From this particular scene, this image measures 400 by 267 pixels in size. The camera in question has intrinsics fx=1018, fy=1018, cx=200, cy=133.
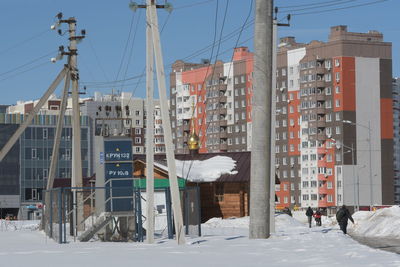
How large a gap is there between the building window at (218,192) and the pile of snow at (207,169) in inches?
30.2

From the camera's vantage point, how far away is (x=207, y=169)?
237ft

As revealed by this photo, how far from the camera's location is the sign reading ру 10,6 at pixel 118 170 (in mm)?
37906

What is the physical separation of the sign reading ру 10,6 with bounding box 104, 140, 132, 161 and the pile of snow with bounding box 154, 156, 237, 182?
3166 centimetres

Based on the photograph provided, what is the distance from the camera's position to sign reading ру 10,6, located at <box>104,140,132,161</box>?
38.1 meters

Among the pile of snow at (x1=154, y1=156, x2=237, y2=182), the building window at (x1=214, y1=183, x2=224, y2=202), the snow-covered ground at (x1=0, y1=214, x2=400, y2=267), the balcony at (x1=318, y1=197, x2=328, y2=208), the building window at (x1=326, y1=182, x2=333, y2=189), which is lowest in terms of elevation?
the balcony at (x1=318, y1=197, x2=328, y2=208)

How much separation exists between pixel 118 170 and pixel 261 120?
8116 millimetres

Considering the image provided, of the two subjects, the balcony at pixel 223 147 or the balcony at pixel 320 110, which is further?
the balcony at pixel 223 147

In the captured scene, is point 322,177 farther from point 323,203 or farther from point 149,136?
point 149,136

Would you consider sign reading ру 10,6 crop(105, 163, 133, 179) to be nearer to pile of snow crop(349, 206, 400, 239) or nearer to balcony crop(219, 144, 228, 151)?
pile of snow crop(349, 206, 400, 239)

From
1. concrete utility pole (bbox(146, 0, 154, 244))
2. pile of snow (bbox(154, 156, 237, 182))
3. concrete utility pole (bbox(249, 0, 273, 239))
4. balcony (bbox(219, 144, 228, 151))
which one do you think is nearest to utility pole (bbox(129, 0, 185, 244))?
concrete utility pole (bbox(146, 0, 154, 244))

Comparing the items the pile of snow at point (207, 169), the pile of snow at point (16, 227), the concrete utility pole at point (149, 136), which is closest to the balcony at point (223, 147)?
the pile of snow at point (207, 169)

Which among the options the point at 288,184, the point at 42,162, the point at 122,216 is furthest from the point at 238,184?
the point at 288,184

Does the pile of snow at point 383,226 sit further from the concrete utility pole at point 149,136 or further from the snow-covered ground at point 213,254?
the concrete utility pole at point 149,136

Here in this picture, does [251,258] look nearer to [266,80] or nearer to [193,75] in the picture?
[266,80]
